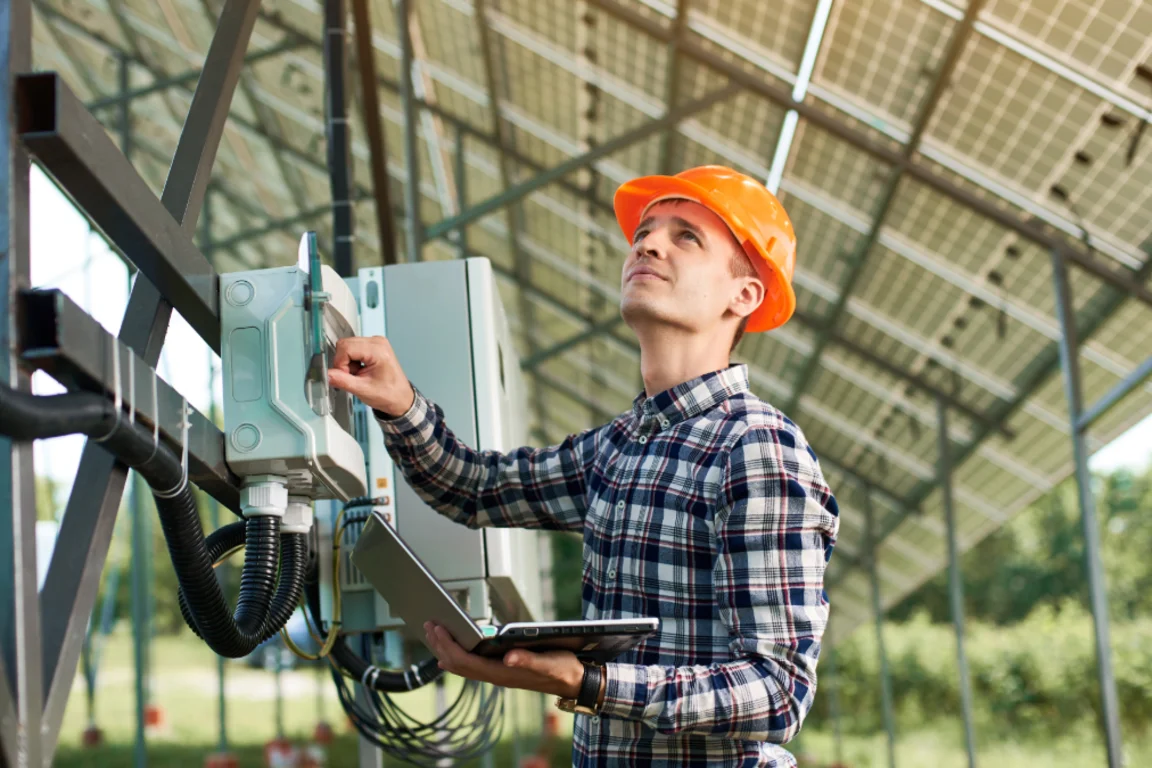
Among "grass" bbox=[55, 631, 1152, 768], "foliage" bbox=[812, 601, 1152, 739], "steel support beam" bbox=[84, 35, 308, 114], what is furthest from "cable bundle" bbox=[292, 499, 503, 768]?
"foliage" bbox=[812, 601, 1152, 739]

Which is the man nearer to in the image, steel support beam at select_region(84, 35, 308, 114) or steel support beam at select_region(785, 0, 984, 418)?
steel support beam at select_region(785, 0, 984, 418)

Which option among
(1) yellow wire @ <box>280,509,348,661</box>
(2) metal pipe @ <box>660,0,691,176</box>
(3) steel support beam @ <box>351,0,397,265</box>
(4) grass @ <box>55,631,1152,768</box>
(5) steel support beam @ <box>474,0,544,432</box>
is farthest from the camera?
(4) grass @ <box>55,631,1152,768</box>

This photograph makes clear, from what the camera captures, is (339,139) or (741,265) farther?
(339,139)

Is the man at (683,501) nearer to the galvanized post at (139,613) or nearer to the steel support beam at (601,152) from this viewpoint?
the steel support beam at (601,152)

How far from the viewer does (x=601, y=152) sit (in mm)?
7555

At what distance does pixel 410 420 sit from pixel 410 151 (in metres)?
4.26

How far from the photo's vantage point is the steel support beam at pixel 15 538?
151cm

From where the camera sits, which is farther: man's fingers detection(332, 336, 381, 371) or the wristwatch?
man's fingers detection(332, 336, 381, 371)

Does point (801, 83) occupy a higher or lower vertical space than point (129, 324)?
higher

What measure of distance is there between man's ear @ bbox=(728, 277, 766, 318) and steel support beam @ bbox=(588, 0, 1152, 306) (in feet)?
15.7

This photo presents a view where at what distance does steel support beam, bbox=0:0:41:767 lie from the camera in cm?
151

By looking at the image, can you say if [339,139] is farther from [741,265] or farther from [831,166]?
[831,166]

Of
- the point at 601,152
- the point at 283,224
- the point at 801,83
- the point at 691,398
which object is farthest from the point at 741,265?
the point at 283,224

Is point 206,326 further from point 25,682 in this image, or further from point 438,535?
point 438,535
